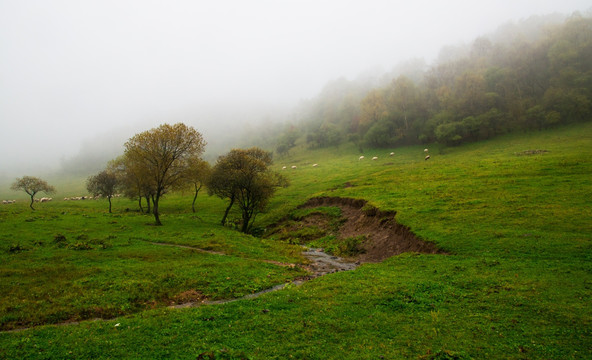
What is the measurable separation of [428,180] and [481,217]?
2125 centimetres

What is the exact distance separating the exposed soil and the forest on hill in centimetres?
5689

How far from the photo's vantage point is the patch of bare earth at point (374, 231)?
27.7 metres

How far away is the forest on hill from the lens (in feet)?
274

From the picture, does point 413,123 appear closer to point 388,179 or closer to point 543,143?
point 543,143

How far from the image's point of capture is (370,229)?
36094 millimetres

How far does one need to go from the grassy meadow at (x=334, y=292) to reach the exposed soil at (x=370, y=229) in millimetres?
1463

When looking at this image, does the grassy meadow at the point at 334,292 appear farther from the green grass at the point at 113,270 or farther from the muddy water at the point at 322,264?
the muddy water at the point at 322,264

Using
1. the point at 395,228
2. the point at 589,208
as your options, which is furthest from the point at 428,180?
the point at 589,208

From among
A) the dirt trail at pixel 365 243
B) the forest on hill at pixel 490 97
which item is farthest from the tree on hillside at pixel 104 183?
the forest on hill at pixel 490 97

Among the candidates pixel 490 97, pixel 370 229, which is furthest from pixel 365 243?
A: pixel 490 97

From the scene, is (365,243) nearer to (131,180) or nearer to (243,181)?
(243,181)

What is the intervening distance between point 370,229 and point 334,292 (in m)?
21.0

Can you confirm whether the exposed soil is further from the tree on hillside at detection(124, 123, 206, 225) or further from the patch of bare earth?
the tree on hillside at detection(124, 123, 206, 225)

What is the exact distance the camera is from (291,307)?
47.7 feet
